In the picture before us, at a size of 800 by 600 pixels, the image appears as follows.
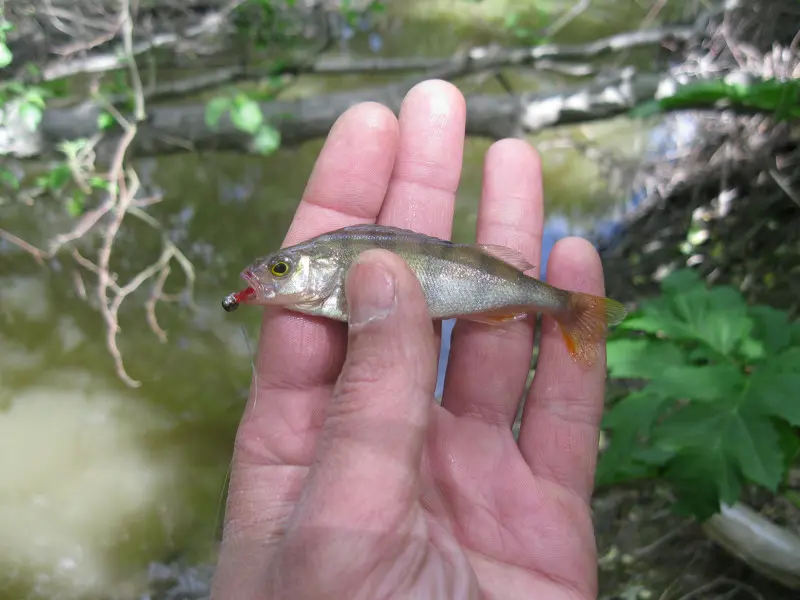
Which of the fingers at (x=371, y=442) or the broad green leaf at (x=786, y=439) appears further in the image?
the broad green leaf at (x=786, y=439)

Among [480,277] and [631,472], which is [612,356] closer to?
[631,472]

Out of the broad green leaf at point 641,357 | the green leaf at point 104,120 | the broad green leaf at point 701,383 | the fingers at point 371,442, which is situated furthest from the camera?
the green leaf at point 104,120

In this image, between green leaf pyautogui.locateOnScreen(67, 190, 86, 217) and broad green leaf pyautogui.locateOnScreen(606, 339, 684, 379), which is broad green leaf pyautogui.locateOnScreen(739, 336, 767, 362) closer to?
broad green leaf pyautogui.locateOnScreen(606, 339, 684, 379)

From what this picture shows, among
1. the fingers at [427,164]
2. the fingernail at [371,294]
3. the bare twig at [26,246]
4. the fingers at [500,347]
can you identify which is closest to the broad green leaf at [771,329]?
the fingers at [500,347]

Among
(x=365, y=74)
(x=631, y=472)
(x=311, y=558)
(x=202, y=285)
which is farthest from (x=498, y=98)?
(x=311, y=558)

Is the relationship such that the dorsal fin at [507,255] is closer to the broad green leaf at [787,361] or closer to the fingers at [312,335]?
the fingers at [312,335]

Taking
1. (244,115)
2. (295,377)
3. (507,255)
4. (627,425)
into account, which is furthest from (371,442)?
Result: (244,115)

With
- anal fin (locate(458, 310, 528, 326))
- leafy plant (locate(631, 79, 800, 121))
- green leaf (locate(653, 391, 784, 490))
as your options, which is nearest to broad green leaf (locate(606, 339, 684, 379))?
green leaf (locate(653, 391, 784, 490))
